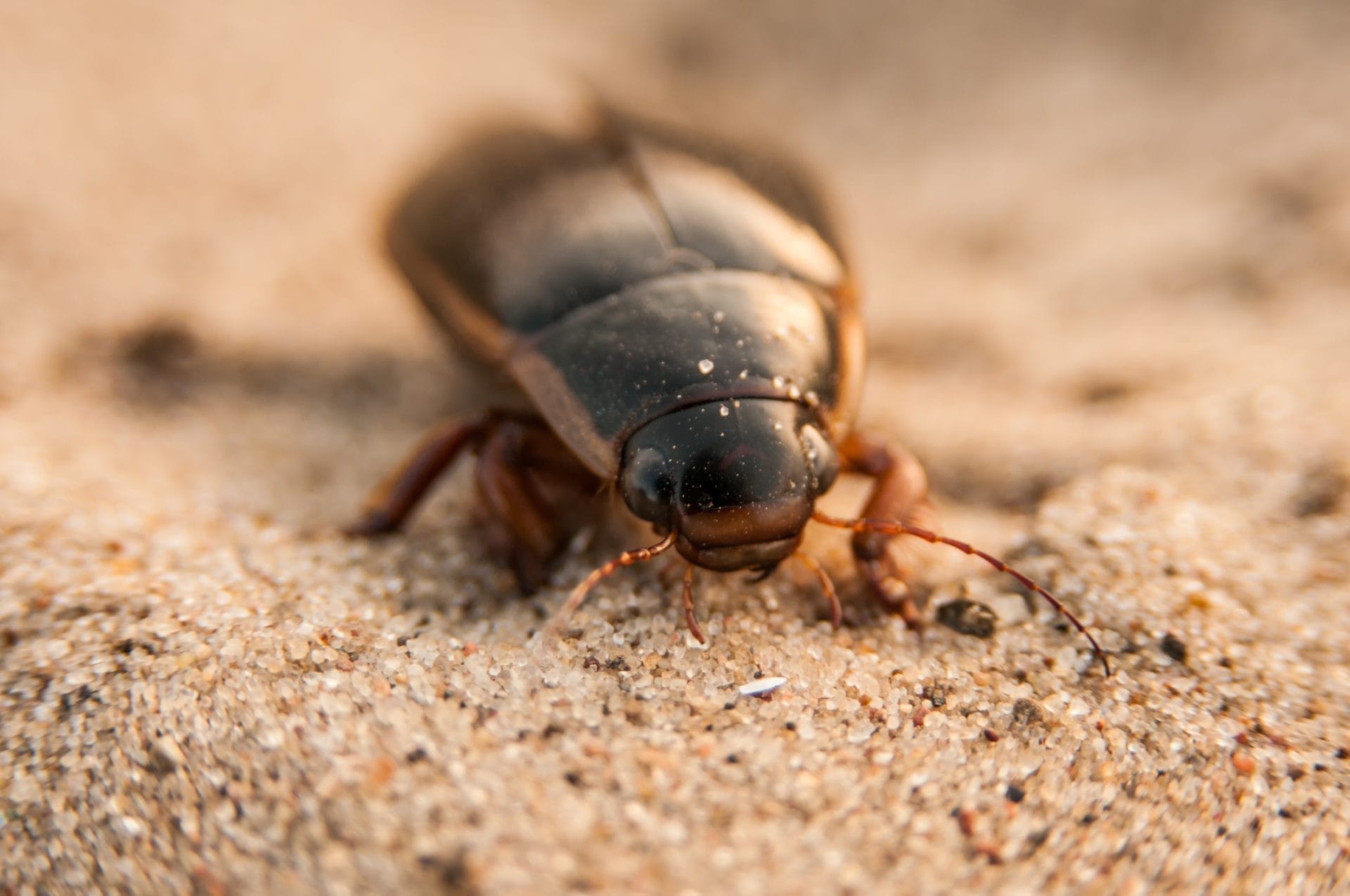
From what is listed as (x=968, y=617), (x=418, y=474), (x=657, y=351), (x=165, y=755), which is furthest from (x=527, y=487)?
(x=968, y=617)

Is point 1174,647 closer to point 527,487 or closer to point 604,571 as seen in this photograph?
point 604,571

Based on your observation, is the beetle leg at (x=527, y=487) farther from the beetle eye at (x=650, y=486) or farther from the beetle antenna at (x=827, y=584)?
the beetle antenna at (x=827, y=584)

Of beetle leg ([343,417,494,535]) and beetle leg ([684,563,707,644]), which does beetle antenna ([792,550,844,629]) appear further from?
beetle leg ([343,417,494,535])

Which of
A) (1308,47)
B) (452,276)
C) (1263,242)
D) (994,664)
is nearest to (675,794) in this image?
(994,664)

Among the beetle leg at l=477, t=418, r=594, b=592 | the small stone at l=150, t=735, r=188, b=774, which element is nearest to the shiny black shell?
the beetle leg at l=477, t=418, r=594, b=592

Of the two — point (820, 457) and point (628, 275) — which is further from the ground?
point (628, 275)

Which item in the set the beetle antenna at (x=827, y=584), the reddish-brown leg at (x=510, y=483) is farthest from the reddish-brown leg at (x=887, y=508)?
the reddish-brown leg at (x=510, y=483)
